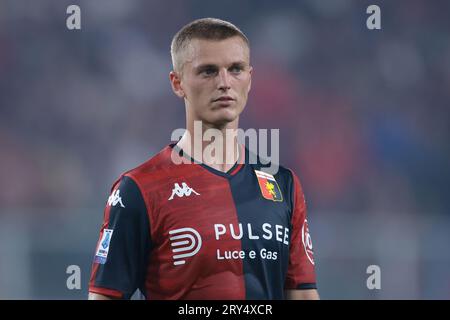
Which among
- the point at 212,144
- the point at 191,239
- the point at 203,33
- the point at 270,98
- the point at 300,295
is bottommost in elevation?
the point at 300,295

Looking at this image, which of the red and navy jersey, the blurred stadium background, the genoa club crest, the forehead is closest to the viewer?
the red and navy jersey

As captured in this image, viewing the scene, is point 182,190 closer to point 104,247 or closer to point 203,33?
point 104,247

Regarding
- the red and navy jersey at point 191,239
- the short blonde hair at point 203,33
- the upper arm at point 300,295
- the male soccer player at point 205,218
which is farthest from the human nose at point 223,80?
the upper arm at point 300,295

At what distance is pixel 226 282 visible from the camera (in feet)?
11.6

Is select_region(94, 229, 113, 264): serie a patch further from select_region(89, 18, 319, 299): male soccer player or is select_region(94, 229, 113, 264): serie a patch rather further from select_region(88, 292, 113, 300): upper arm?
select_region(88, 292, 113, 300): upper arm

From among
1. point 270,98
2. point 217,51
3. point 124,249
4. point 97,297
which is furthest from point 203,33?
point 270,98

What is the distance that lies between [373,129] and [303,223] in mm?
5659

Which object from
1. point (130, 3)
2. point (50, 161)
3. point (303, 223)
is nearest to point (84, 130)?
point (50, 161)

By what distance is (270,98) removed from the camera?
945cm

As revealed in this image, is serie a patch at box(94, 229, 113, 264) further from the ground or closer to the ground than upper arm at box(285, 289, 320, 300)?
further from the ground

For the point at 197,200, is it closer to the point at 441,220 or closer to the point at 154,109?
the point at 441,220

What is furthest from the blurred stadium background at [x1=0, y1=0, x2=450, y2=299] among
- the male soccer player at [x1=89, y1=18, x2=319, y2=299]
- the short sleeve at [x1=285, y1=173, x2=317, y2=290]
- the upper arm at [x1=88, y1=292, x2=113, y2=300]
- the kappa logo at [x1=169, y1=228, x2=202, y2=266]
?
the kappa logo at [x1=169, y1=228, x2=202, y2=266]

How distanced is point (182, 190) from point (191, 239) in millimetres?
272

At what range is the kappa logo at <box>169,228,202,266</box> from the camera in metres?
3.55
